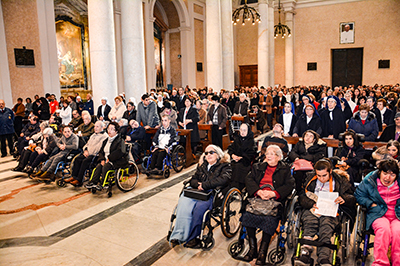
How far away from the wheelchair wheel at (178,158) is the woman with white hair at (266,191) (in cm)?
327

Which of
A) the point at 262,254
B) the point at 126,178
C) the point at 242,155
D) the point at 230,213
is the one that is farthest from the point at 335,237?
the point at 126,178

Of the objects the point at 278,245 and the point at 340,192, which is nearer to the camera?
the point at 278,245

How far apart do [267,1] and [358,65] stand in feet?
32.7

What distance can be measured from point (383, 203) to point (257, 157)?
2340mm

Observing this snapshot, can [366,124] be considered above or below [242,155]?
above

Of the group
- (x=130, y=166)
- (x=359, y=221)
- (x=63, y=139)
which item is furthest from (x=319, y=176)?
(x=63, y=139)

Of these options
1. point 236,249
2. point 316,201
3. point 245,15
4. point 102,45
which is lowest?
point 236,249

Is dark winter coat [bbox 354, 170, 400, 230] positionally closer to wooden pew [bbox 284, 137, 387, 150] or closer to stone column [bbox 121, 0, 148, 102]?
wooden pew [bbox 284, 137, 387, 150]

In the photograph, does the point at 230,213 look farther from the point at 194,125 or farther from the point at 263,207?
the point at 194,125

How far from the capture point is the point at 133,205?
5523 millimetres

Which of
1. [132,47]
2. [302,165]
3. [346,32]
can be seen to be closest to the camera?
[302,165]

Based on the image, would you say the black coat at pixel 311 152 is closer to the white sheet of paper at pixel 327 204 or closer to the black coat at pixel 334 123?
the white sheet of paper at pixel 327 204

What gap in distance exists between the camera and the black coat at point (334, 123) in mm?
6977

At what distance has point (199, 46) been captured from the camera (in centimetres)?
2128
